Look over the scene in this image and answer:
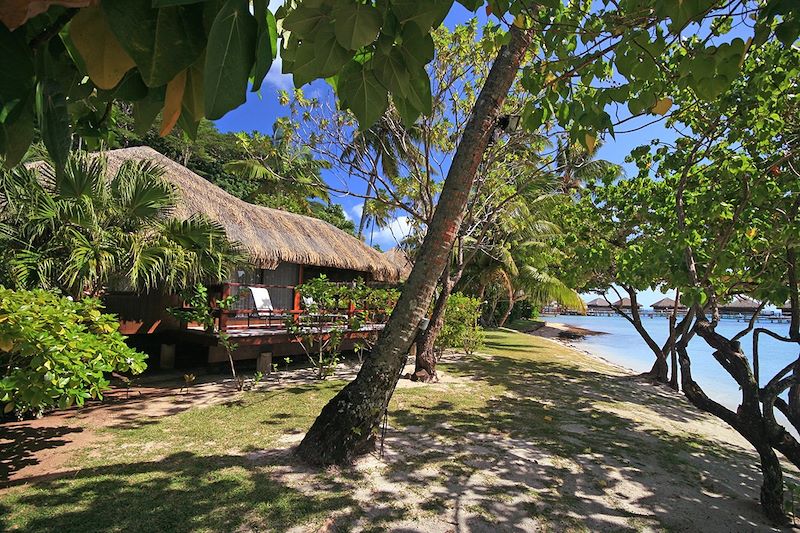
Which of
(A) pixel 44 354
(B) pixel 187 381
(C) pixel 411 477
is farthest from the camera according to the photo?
(B) pixel 187 381

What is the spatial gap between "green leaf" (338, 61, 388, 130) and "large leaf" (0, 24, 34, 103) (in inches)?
21.9

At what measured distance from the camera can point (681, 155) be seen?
5195 millimetres

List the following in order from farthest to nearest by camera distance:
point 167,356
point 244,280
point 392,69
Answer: point 244,280
point 167,356
point 392,69

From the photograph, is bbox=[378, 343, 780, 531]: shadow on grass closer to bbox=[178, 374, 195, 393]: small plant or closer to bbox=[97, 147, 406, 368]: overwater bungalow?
bbox=[178, 374, 195, 393]: small plant

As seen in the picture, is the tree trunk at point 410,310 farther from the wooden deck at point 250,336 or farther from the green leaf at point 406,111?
the wooden deck at point 250,336

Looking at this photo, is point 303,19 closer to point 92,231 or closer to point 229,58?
point 229,58

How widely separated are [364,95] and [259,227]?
31.2 ft

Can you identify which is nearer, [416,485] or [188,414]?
[416,485]

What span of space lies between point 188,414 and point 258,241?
Result: 15.5ft

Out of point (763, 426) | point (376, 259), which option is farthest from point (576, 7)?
point (376, 259)

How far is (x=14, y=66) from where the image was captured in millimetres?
461

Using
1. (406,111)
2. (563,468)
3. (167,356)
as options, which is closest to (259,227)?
(167,356)

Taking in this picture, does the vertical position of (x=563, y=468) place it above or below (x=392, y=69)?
below

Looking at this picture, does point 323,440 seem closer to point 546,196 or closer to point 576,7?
point 576,7
